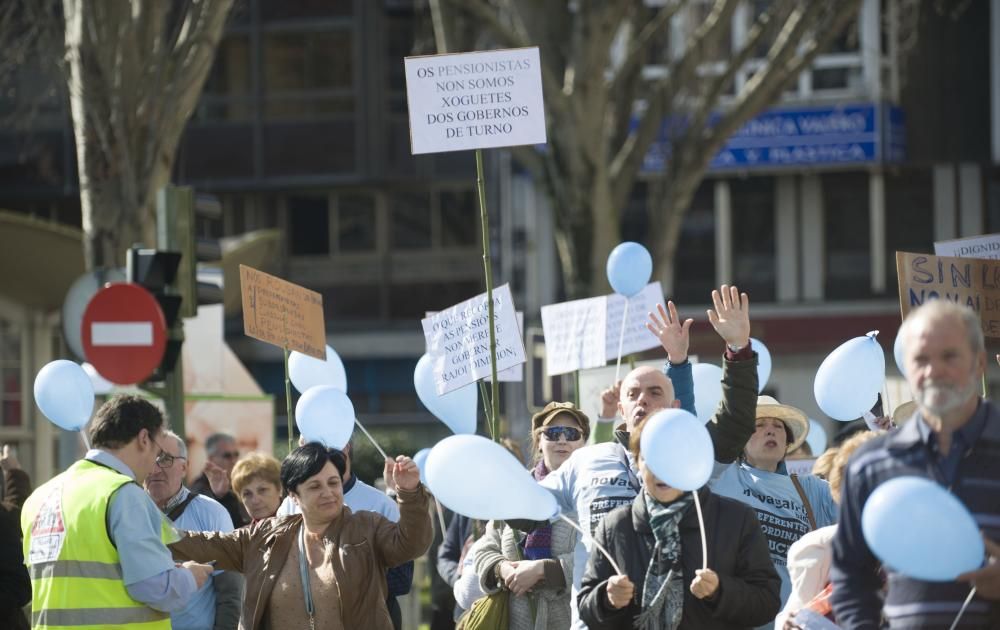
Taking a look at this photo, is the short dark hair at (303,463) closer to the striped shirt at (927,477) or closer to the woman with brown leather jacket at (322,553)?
the woman with brown leather jacket at (322,553)

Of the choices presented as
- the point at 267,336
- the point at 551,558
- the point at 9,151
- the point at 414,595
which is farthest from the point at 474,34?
the point at 9,151

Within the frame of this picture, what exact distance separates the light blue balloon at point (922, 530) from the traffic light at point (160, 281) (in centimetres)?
649

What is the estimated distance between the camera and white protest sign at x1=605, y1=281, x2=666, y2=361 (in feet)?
31.3

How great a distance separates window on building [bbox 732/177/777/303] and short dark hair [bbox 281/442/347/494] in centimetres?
2122

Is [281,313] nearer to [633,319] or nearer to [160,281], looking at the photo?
[160,281]

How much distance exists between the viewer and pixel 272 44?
96.2 feet

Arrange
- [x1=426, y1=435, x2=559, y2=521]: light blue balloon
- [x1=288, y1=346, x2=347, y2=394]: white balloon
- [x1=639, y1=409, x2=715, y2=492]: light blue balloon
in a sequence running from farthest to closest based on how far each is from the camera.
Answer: [x1=288, y1=346, x2=347, y2=394]: white balloon, [x1=426, y1=435, x2=559, y2=521]: light blue balloon, [x1=639, y1=409, x2=715, y2=492]: light blue balloon

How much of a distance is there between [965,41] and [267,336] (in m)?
20.2

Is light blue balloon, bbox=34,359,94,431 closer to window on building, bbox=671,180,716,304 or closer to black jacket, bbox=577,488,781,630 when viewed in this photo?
black jacket, bbox=577,488,781,630

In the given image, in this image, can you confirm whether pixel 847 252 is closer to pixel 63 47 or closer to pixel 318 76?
pixel 318 76

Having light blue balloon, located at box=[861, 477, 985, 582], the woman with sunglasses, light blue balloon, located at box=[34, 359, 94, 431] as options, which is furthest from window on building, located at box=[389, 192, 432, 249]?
light blue balloon, located at box=[861, 477, 985, 582]

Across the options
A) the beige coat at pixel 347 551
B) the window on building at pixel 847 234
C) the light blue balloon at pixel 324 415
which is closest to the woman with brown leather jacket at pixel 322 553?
the beige coat at pixel 347 551

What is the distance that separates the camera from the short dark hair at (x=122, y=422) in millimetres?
5812

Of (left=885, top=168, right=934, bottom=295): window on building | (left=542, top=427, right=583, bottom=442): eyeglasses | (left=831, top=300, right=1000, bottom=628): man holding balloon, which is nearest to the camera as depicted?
(left=831, top=300, right=1000, bottom=628): man holding balloon
